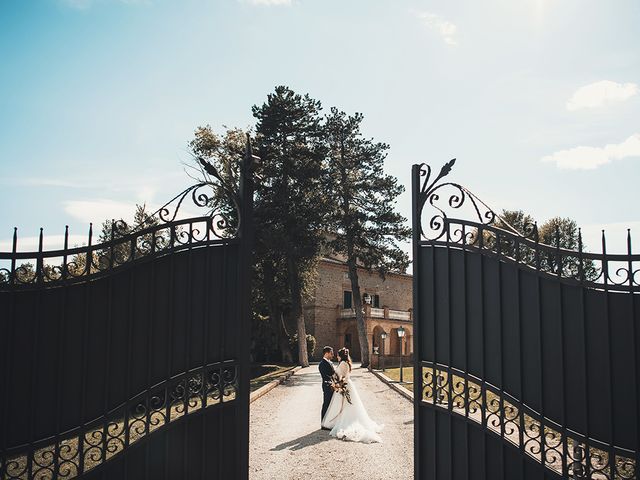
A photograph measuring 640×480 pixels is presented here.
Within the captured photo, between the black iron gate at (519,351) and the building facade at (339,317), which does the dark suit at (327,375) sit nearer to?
the black iron gate at (519,351)

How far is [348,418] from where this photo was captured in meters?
12.2

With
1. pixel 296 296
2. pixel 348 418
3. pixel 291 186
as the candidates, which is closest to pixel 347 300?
pixel 296 296

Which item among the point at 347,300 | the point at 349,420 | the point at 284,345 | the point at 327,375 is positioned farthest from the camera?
the point at 347,300

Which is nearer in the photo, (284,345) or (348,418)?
(348,418)

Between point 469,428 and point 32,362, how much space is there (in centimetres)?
418

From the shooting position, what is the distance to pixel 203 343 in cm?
550

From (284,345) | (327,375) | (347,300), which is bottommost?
(284,345)

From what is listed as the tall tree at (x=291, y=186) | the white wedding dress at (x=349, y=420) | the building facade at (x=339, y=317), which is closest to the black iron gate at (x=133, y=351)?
the white wedding dress at (x=349, y=420)

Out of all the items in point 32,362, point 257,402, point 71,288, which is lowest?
point 257,402

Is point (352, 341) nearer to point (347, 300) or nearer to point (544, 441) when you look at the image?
point (347, 300)

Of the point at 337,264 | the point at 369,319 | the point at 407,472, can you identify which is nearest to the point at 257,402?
the point at 407,472

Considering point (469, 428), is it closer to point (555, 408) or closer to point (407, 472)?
point (555, 408)

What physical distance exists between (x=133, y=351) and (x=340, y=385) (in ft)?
25.9

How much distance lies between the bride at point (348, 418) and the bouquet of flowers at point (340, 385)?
0.02m
